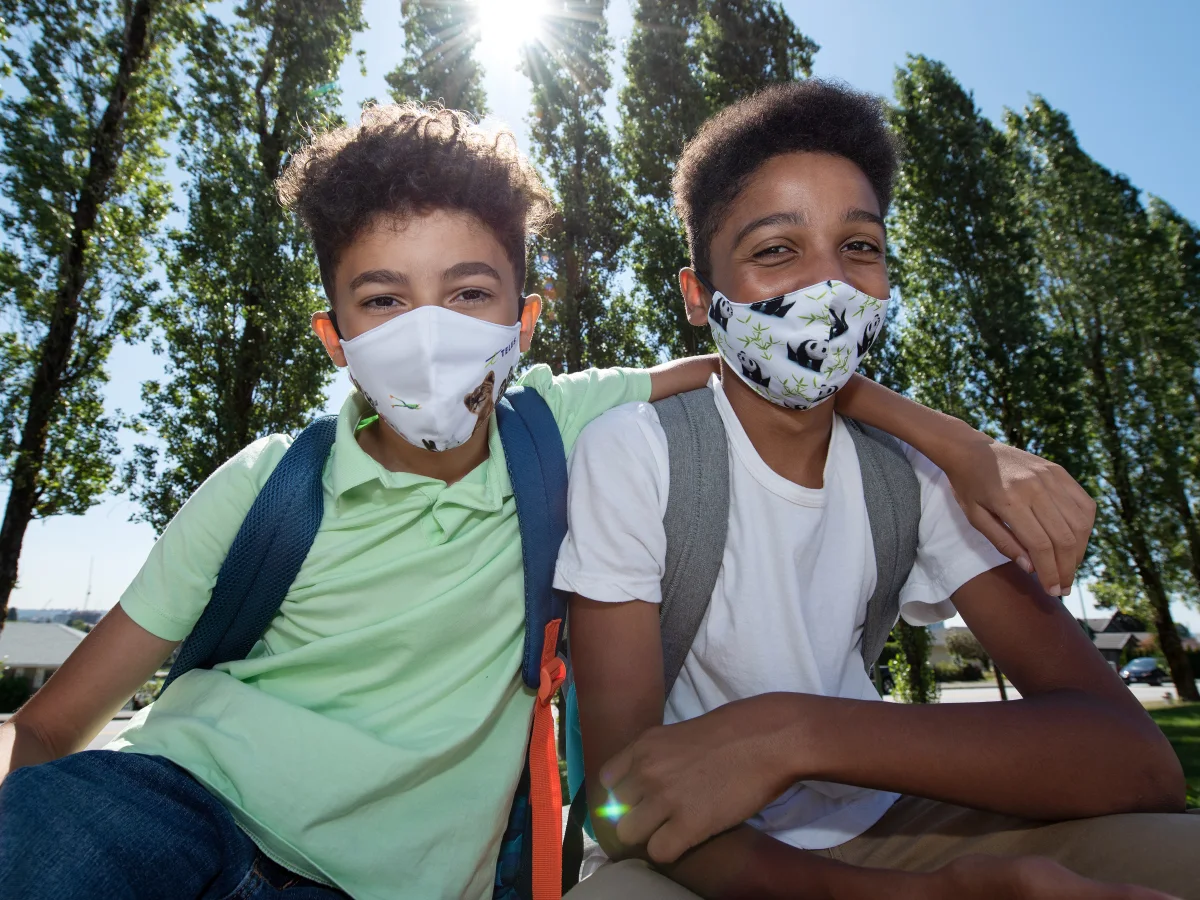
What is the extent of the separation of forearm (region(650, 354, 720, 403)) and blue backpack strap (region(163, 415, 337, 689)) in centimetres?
102

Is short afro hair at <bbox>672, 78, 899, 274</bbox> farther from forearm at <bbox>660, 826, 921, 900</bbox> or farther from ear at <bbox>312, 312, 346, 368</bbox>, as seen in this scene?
forearm at <bbox>660, 826, 921, 900</bbox>

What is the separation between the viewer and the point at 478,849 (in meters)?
1.75

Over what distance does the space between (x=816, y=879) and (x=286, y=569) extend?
4.32 ft

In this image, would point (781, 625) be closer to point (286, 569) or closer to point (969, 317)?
point (286, 569)

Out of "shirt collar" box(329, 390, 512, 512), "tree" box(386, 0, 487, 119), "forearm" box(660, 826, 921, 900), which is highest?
"tree" box(386, 0, 487, 119)

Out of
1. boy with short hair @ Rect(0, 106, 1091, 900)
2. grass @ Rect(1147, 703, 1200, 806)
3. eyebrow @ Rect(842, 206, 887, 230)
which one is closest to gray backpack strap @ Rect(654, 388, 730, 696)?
boy with short hair @ Rect(0, 106, 1091, 900)

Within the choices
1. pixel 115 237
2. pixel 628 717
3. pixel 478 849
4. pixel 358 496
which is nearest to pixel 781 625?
pixel 628 717

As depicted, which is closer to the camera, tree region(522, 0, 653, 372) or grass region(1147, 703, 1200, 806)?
grass region(1147, 703, 1200, 806)

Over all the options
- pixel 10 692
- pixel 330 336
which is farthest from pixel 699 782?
pixel 10 692

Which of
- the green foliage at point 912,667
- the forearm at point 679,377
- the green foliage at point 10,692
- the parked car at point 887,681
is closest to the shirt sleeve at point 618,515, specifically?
the forearm at point 679,377

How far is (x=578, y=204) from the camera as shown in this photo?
16594mm

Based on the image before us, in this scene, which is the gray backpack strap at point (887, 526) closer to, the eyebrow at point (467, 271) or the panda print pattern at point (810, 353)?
the panda print pattern at point (810, 353)

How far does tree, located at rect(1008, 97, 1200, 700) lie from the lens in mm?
21000

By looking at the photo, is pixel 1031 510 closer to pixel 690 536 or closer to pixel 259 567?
pixel 690 536
